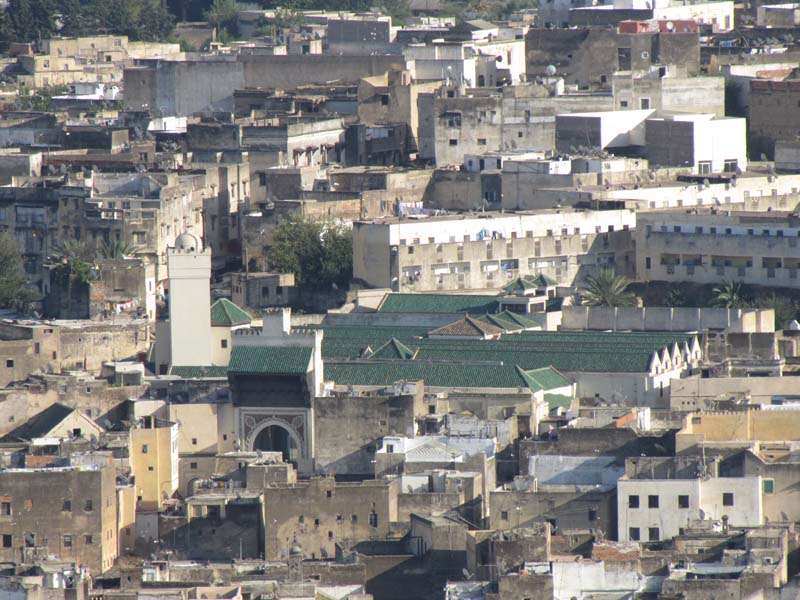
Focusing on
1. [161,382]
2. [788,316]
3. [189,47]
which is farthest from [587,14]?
[161,382]

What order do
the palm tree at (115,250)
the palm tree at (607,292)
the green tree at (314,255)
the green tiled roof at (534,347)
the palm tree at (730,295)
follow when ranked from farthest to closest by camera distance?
the green tree at (314,255), the palm tree at (115,250), the palm tree at (607,292), the palm tree at (730,295), the green tiled roof at (534,347)

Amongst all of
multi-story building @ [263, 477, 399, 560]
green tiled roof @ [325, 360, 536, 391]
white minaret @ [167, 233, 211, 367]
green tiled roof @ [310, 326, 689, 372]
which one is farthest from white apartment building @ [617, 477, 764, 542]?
white minaret @ [167, 233, 211, 367]

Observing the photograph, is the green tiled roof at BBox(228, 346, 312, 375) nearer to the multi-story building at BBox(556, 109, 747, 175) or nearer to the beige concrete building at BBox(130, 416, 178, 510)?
the beige concrete building at BBox(130, 416, 178, 510)

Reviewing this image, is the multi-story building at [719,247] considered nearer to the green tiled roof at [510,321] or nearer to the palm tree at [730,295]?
the palm tree at [730,295]

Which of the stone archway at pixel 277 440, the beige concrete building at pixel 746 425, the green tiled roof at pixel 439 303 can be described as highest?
the green tiled roof at pixel 439 303

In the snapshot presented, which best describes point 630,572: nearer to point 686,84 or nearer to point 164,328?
point 164,328

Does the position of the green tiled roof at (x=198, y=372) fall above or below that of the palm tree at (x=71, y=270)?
below

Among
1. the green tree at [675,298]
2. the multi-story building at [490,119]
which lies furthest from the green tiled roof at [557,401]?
the multi-story building at [490,119]
